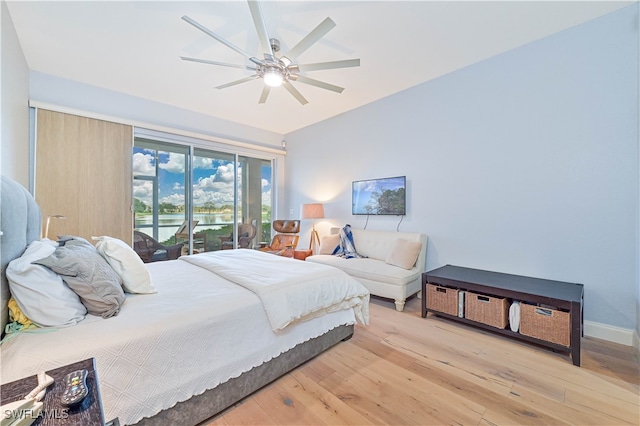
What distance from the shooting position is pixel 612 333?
229 centimetres

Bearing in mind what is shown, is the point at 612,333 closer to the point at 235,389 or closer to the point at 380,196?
the point at 380,196

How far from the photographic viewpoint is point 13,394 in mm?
743

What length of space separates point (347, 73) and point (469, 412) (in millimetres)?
3368

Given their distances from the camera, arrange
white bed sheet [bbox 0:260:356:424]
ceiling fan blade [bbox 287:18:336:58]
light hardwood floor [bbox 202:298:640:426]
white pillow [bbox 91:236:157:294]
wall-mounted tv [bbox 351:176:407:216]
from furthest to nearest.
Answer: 1. wall-mounted tv [bbox 351:176:407:216]
2. ceiling fan blade [bbox 287:18:336:58]
3. white pillow [bbox 91:236:157:294]
4. light hardwood floor [bbox 202:298:640:426]
5. white bed sheet [bbox 0:260:356:424]

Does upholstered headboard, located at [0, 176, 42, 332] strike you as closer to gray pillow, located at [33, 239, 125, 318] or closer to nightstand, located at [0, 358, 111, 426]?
gray pillow, located at [33, 239, 125, 318]

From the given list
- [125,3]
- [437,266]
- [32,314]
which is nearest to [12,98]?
[125,3]

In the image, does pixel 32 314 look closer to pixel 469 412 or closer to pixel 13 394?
pixel 13 394

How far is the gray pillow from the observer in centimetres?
129

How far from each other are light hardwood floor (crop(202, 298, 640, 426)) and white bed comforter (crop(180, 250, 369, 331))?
418mm

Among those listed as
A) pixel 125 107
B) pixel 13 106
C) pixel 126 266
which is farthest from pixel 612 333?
pixel 125 107

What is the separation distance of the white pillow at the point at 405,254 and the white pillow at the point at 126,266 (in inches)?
105

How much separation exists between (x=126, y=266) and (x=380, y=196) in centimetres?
324

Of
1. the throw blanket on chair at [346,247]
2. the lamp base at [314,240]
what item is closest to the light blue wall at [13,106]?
the throw blanket on chair at [346,247]

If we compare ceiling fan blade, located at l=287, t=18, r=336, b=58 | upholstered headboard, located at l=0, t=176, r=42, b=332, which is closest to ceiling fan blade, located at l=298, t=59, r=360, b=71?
ceiling fan blade, located at l=287, t=18, r=336, b=58
